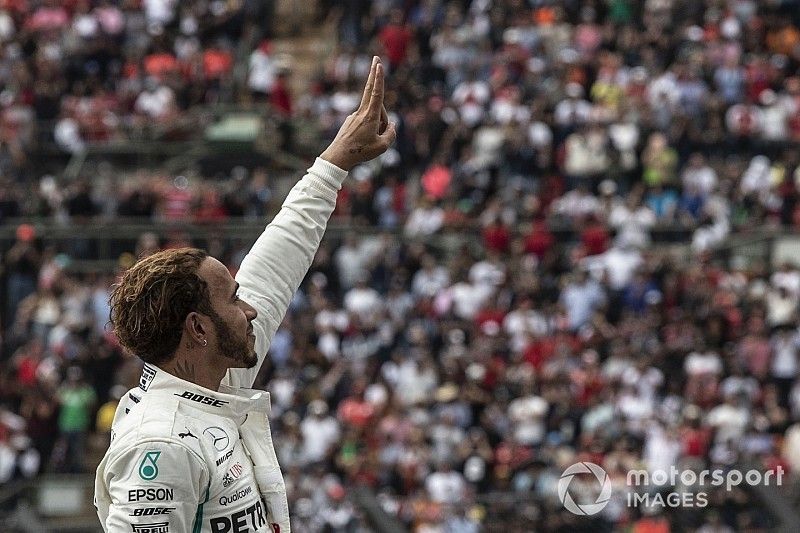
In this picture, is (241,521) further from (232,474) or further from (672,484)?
(672,484)

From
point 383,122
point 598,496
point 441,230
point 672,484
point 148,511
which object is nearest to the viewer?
point 148,511

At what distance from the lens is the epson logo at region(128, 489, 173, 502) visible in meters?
3.65

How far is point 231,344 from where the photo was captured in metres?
3.95

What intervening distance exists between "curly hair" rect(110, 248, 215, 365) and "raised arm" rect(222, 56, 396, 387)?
18.0 inches

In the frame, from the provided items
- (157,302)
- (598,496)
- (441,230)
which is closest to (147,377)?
(157,302)

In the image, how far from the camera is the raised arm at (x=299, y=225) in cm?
439

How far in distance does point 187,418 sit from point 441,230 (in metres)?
17.3

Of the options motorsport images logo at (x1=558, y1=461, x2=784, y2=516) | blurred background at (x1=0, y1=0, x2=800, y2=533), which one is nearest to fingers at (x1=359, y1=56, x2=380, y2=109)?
motorsport images logo at (x1=558, y1=461, x2=784, y2=516)

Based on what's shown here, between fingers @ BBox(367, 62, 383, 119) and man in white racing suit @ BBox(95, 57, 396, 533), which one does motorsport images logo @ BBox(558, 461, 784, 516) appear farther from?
man in white racing suit @ BBox(95, 57, 396, 533)

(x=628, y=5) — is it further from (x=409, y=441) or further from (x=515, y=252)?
(x=409, y=441)

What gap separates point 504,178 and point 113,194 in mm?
5236

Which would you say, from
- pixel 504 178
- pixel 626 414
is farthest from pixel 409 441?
pixel 504 178

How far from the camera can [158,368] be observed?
12.9ft

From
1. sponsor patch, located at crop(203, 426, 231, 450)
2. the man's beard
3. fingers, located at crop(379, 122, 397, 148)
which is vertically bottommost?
sponsor patch, located at crop(203, 426, 231, 450)
